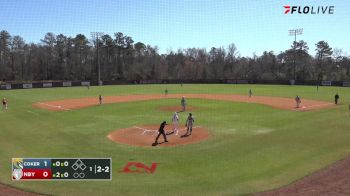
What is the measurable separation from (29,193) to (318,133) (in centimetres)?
1933

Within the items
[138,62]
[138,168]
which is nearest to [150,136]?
[138,168]

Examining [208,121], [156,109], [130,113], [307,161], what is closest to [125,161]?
[307,161]

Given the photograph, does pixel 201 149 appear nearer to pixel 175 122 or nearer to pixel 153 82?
pixel 175 122

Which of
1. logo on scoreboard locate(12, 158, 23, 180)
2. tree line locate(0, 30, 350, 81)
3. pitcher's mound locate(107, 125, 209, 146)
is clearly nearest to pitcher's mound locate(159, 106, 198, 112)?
pitcher's mound locate(107, 125, 209, 146)

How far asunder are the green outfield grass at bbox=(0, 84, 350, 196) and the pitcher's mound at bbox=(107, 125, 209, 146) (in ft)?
2.68

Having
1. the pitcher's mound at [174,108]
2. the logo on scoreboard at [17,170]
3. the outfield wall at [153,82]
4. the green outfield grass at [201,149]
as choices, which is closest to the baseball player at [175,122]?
the green outfield grass at [201,149]

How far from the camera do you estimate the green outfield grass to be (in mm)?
14328

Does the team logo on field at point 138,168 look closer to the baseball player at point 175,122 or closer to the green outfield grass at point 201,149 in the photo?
the green outfield grass at point 201,149

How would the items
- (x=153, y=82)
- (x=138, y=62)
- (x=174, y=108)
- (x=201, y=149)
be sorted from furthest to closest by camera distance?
(x=138, y=62) → (x=153, y=82) → (x=174, y=108) → (x=201, y=149)

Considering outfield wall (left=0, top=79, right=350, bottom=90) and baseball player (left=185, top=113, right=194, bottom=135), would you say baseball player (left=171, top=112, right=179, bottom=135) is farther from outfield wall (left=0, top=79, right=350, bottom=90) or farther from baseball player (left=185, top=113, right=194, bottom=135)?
outfield wall (left=0, top=79, right=350, bottom=90)
